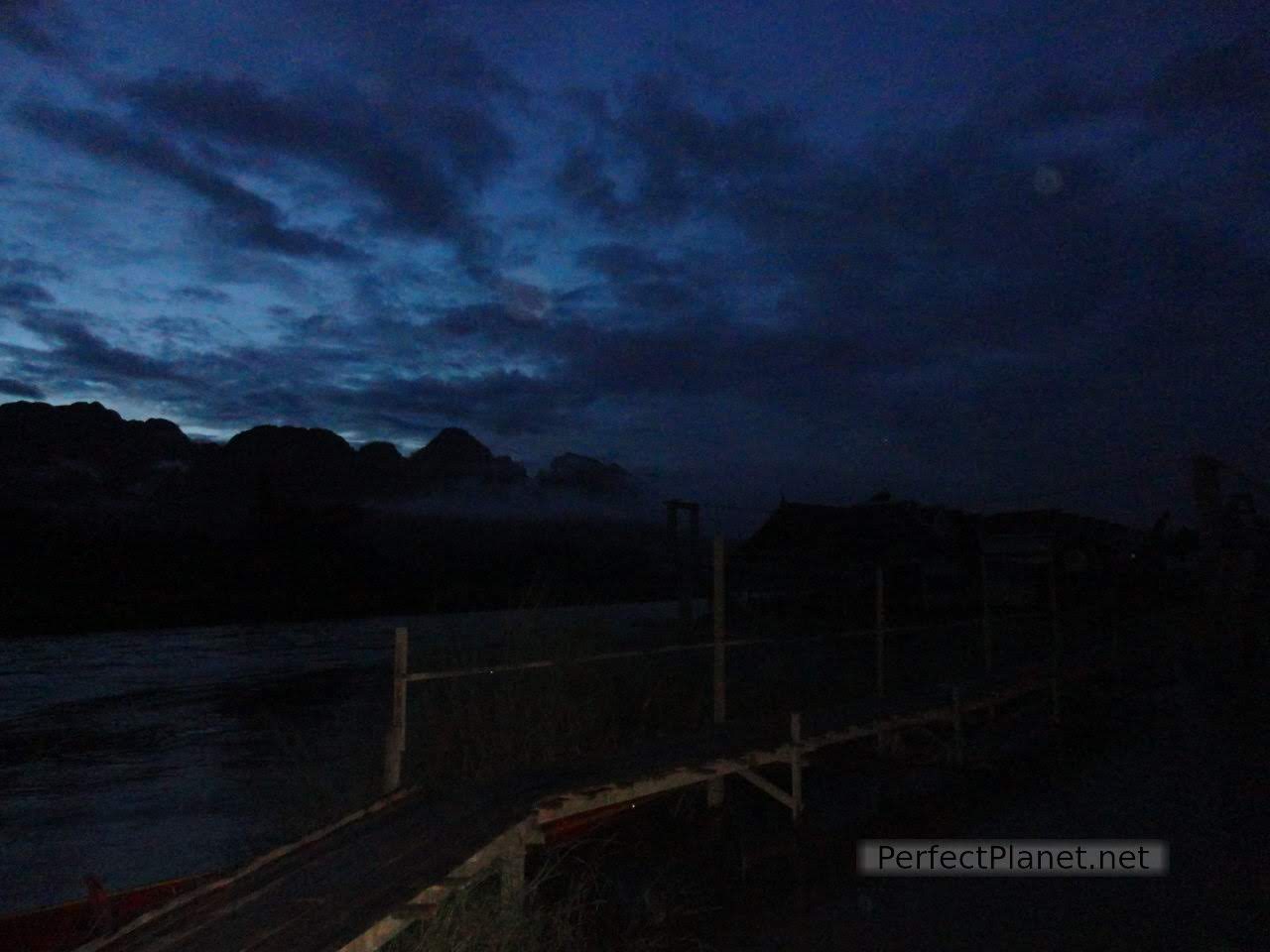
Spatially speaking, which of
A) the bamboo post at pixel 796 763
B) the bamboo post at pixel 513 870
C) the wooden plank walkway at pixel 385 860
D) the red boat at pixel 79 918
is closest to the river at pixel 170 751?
the red boat at pixel 79 918

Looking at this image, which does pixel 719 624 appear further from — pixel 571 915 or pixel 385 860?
pixel 385 860

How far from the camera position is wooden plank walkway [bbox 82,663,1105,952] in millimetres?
4691

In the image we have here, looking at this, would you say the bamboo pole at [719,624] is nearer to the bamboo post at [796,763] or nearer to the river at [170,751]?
the bamboo post at [796,763]

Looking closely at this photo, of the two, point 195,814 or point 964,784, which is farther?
point 195,814

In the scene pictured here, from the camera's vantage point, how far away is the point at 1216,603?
2133 centimetres

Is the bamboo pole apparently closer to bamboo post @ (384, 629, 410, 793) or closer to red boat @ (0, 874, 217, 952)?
bamboo post @ (384, 629, 410, 793)

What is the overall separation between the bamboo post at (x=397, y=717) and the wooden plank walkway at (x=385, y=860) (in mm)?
155

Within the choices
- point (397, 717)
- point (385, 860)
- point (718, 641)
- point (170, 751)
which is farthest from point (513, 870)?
point (170, 751)

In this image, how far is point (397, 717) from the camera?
7043 millimetres

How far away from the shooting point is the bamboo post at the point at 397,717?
692cm

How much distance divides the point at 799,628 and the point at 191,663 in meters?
19.4

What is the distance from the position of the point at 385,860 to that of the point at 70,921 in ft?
8.44

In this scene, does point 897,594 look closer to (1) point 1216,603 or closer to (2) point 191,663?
(1) point 1216,603

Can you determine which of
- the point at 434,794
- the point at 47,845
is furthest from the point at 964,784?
the point at 47,845
